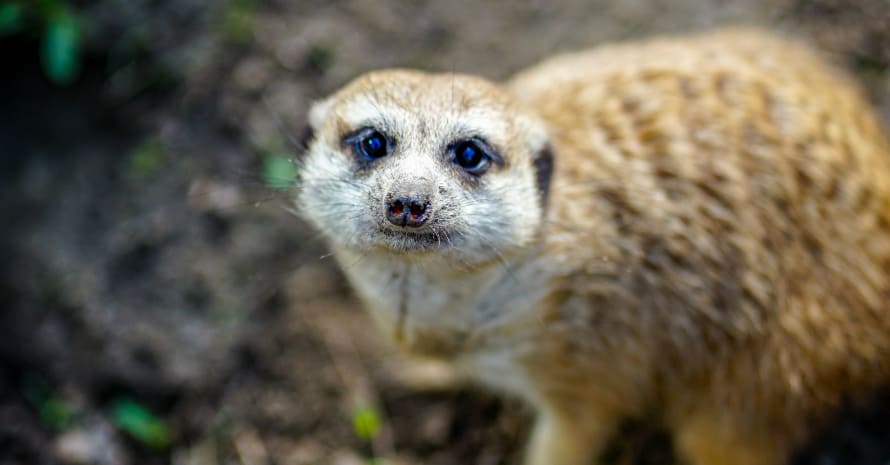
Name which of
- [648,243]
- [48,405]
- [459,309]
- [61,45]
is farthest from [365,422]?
[61,45]

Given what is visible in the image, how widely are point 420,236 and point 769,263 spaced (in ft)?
3.67

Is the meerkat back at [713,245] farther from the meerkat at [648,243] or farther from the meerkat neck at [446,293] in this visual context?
the meerkat neck at [446,293]

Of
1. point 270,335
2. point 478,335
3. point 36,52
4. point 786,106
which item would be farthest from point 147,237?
point 786,106

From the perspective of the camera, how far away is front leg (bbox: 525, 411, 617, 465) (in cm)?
279

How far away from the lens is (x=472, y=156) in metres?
2.20

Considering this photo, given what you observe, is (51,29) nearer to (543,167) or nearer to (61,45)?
(61,45)

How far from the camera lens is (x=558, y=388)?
2.67 meters

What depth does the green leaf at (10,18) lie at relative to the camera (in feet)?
11.6

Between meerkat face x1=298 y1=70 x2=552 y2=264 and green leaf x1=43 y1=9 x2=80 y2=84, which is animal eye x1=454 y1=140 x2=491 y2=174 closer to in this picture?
meerkat face x1=298 y1=70 x2=552 y2=264

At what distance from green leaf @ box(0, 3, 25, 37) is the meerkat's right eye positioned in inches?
83.1

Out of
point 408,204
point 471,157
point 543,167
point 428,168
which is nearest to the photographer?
point 408,204

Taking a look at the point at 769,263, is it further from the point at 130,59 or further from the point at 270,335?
the point at 130,59

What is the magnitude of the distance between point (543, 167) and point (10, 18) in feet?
8.04

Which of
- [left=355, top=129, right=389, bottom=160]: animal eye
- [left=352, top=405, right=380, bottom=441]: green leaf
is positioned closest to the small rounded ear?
[left=355, top=129, right=389, bottom=160]: animal eye
